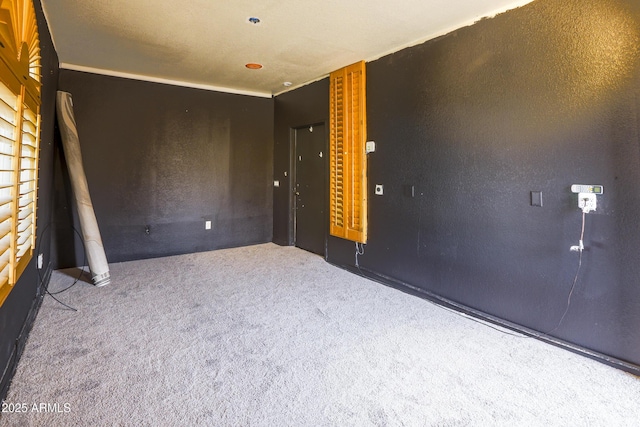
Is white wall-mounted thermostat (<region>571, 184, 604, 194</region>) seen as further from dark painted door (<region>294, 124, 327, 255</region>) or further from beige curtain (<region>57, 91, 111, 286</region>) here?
beige curtain (<region>57, 91, 111, 286</region>)

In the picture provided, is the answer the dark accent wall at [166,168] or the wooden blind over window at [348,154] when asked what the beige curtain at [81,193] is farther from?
the wooden blind over window at [348,154]

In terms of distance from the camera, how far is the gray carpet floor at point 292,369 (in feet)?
5.21

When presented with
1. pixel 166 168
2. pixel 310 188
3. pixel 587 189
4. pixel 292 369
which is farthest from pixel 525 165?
pixel 166 168

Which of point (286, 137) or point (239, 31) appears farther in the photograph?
point (286, 137)

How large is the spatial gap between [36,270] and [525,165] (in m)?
3.93

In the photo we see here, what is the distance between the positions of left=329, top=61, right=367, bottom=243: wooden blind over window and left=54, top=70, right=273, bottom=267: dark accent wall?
1.59m

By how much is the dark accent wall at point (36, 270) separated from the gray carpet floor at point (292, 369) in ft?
0.32

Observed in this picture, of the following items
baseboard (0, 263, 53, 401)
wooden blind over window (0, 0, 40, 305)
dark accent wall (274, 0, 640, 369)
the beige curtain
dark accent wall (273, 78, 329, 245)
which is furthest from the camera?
dark accent wall (273, 78, 329, 245)

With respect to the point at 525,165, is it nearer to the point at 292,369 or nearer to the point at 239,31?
the point at 292,369

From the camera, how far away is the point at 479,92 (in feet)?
8.73

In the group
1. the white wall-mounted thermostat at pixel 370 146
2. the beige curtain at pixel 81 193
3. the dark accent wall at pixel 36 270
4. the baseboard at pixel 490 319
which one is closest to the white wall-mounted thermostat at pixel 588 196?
the baseboard at pixel 490 319

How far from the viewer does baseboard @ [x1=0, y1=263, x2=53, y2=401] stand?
170 cm

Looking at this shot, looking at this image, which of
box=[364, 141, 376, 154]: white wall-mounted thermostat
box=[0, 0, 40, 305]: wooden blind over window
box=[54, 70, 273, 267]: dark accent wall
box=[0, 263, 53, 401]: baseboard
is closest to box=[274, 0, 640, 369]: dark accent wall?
box=[364, 141, 376, 154]: white wall-mounted thermostat

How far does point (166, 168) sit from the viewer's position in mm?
4547
